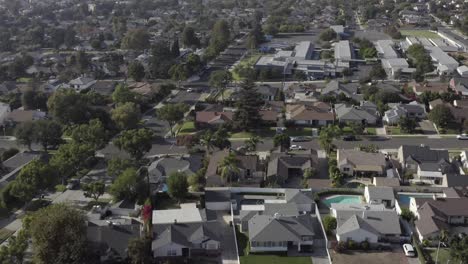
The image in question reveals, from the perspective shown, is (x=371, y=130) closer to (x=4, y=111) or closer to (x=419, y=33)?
(x=4, y=111)

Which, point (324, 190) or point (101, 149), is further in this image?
point (101, 149)

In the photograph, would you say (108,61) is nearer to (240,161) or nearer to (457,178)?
(240,161)

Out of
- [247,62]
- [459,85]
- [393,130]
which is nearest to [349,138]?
[393,130]

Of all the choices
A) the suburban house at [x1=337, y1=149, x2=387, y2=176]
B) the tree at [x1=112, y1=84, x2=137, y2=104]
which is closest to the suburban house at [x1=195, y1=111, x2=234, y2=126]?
the tree at [x1=112, y1=84, x2=137, y2=104]

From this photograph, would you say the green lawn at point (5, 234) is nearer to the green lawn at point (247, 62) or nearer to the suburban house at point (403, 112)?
the suburban house at point (403, 112)

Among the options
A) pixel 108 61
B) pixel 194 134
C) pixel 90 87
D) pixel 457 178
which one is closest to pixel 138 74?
pixel 90 87

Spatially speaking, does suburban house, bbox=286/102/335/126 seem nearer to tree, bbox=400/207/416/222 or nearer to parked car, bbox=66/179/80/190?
tree, bbox=400/207/416/222

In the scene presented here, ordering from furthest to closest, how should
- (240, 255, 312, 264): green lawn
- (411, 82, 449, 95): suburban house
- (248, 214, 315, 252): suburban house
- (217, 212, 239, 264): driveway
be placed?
(411, 82, 449, 95): suburban house, (248, 214, 315, 252): suburban house, (217, 212, 239, 264): driveway, (240, 255, 312, 264): green lawn
